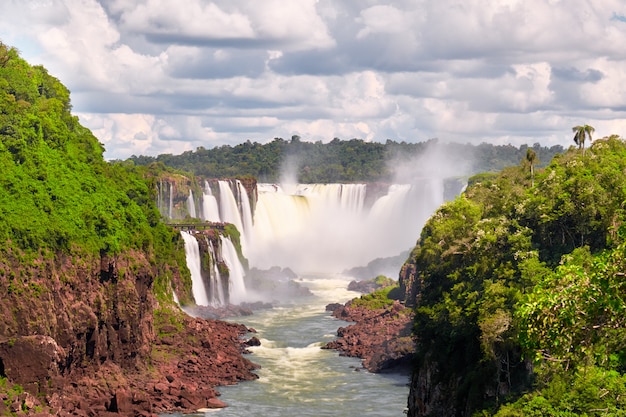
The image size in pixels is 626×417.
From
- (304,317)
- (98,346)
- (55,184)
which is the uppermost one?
(55,184)

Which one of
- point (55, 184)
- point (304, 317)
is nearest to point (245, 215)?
point (304, 317)

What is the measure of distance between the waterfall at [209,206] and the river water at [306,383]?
50.4 m

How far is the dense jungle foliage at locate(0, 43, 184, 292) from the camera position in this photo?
262 feet

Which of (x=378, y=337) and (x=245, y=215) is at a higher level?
(x=245, y=215)

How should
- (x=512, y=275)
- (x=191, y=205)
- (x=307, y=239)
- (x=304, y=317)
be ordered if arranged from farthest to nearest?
(x=307, y=239)
(x=191, y=205)
(x=304, y=317)
(x=512, y=275)

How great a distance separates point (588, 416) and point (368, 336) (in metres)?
64.1

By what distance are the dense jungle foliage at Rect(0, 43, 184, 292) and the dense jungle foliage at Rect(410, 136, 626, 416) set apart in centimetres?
2700

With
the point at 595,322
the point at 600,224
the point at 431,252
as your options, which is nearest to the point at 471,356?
the point at 600,224

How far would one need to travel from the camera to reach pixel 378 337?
105312 millimetres

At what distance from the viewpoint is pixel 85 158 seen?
99125mm

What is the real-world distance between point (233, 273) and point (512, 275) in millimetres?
80363

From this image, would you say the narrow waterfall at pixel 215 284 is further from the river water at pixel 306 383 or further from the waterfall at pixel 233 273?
the river water at pixel 306 383

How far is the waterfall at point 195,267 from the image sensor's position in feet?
414

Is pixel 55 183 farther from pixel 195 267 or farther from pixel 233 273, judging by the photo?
pixel 233 273
